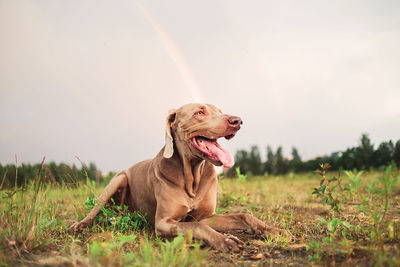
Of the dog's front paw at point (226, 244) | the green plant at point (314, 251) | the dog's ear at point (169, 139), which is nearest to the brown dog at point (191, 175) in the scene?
the dog's ear at point (169, 139)

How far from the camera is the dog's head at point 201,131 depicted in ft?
10.3

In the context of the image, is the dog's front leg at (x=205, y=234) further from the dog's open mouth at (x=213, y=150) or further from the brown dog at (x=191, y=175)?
the dog's open mouth at (x=213, y=150)

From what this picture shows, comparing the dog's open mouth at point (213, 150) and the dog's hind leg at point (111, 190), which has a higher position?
the dog's open mouth at point (213, 150)

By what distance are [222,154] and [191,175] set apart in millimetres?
541

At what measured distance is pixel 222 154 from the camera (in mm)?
3168

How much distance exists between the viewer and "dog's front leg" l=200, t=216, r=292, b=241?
3168mm

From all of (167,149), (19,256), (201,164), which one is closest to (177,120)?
(167,149)

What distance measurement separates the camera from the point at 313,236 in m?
3.06

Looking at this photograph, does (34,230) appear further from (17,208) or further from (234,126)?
(234,126)

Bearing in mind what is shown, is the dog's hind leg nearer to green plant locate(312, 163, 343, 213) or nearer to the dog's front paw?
the dog's front paw

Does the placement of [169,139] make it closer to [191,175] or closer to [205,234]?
[191,175]

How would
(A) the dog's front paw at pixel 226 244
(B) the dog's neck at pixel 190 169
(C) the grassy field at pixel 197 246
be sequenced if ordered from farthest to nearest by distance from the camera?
(B) the dog's neck at pixel 190 169 < (A) the dog's front paw at pixel 226 244 < (C) the grassy field at pixel 197 246

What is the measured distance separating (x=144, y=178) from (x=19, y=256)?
1.92 metres

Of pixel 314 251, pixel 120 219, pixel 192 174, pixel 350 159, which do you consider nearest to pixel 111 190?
pixel 120 219
